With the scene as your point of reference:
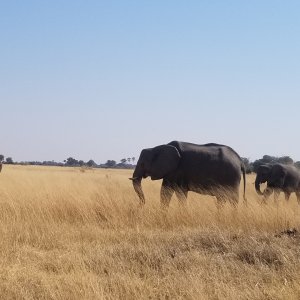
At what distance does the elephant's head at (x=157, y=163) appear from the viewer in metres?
13.0

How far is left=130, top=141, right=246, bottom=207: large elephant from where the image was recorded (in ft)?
42.9

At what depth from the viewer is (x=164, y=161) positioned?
42.8 ft

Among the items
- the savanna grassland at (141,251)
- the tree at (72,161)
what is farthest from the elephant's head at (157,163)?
the tree at (72,161)

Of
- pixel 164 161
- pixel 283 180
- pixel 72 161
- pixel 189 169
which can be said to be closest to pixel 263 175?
pixel 283 180

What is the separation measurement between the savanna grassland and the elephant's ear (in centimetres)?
246

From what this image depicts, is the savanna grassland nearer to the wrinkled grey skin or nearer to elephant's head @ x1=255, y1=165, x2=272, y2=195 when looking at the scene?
the wrinkled grey skin

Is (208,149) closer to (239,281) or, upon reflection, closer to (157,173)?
(157,173)

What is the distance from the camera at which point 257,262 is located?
20.0 ft

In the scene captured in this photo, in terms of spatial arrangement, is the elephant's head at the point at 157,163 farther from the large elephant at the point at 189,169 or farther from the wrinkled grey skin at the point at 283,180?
the wrinkled grey skin at the point at 283,180

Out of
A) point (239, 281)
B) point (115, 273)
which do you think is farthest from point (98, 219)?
point (239, 281)

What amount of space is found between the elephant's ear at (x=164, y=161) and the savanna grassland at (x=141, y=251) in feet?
8.06

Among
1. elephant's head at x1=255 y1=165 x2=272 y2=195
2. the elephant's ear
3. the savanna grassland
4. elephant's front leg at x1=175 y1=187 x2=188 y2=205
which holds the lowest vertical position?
the savanna grassland

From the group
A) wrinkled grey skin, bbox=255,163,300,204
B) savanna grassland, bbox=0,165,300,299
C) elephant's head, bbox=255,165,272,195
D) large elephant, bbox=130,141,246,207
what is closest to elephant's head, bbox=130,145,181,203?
large elephant, bbox=130,141,246,207

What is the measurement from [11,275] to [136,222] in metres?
4.06
